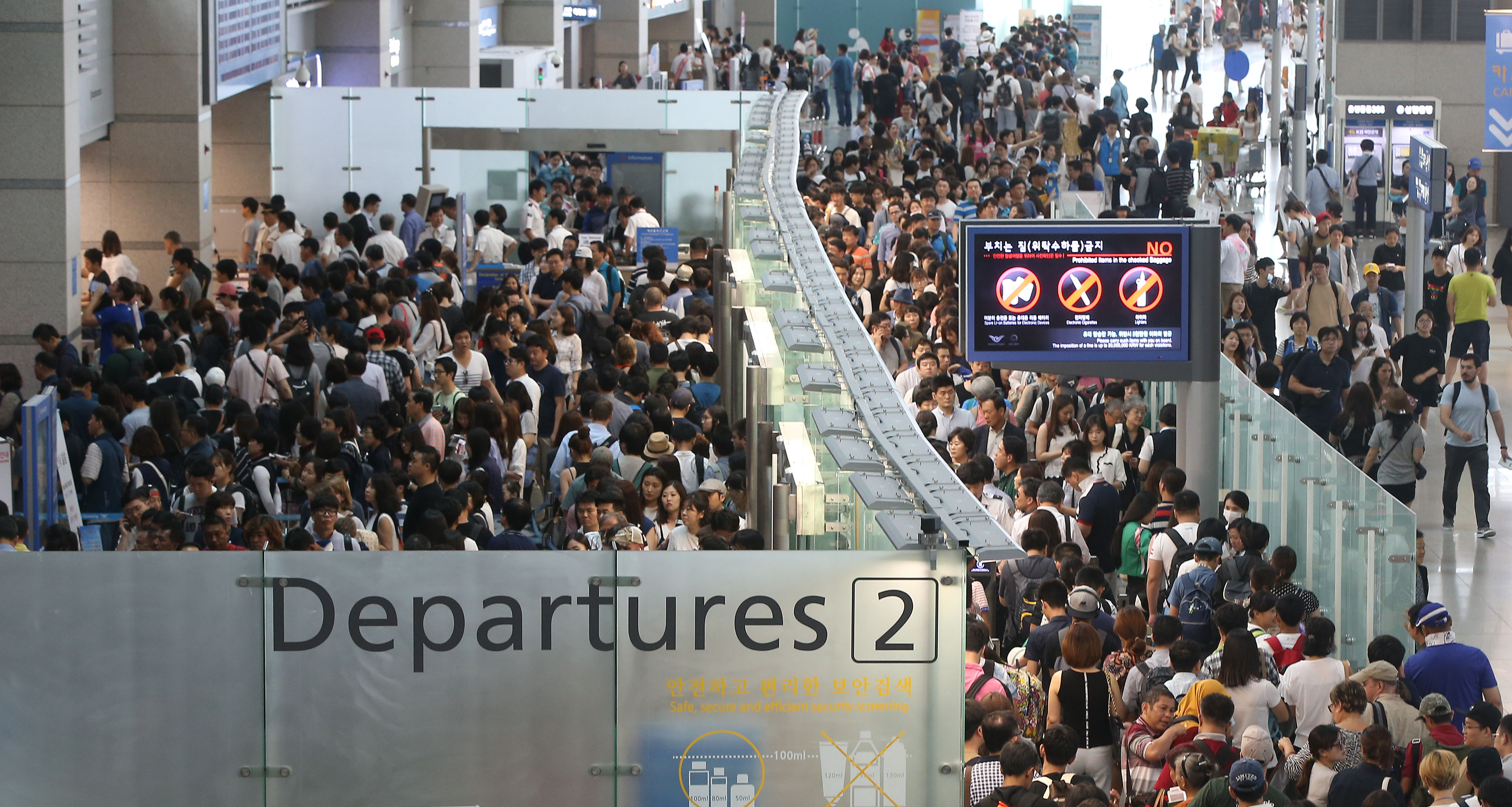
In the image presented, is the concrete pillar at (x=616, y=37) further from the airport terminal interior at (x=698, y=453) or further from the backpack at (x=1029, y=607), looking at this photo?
the backpack at (x=1029, y=607)

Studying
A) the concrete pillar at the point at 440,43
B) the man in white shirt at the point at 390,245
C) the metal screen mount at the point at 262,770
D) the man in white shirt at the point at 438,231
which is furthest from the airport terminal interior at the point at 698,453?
the concrete pillar at the point at 440,43

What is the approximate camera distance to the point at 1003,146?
2517cm

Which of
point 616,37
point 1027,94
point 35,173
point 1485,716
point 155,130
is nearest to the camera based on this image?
point 1485,716

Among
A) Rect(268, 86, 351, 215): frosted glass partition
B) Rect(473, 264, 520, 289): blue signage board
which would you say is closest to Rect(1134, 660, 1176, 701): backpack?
Rect(473, 264, 520, 289): blue signage board

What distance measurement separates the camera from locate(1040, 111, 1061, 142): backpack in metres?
28.9

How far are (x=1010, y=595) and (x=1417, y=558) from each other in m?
2.05

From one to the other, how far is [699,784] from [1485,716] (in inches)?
122

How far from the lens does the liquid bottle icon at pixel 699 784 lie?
16.9ft

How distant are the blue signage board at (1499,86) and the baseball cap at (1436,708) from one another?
13.9 m

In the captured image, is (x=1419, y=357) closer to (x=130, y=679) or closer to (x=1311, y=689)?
(x=1311, y=689)

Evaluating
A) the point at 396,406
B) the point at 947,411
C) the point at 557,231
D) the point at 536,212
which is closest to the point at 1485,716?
the point at 947,411

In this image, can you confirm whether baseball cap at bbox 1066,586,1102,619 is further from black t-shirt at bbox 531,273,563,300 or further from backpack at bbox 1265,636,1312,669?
black t-shirt at bbox 531,273,563,300

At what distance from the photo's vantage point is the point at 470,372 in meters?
11.9

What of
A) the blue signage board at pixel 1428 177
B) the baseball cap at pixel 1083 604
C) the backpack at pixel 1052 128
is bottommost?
the baseball cap at pixel 1083 604
